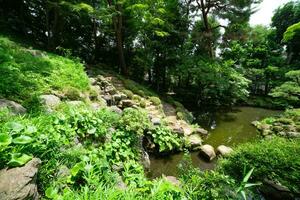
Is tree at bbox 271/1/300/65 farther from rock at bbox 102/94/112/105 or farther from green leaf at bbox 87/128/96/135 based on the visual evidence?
green leaf at bbox 87/128/96/135

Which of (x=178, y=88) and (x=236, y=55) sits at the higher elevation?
(x=236, y=55)

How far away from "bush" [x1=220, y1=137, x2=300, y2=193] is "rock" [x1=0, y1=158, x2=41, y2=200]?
332cm

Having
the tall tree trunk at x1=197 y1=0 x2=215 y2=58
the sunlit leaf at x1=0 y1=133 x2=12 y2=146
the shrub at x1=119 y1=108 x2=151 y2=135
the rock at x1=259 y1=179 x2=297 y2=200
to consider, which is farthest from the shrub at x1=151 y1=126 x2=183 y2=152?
the tall tree trunk at x1=197 y1=0 x2=215 y2=58

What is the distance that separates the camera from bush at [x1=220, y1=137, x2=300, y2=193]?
3947 mm

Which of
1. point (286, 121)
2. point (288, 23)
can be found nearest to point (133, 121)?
point (286, 121)

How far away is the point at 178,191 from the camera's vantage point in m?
3.09

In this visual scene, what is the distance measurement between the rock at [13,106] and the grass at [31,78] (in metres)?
0.26

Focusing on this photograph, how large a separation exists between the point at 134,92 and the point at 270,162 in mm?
6918

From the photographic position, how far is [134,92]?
10.1 metres

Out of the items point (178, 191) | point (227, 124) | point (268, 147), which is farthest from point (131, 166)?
point (227, 124)

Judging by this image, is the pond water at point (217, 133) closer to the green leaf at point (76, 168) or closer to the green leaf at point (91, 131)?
the green leaf at point (91, 131)

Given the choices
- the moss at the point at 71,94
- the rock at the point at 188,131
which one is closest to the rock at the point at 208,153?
the rock at the point at 188,131

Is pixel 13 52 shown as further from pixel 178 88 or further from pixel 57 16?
pixel 178 88

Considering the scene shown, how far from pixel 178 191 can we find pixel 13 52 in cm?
651
